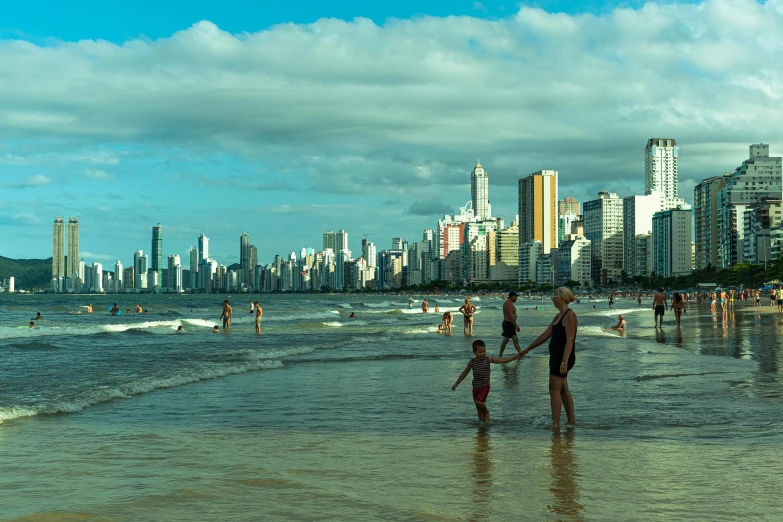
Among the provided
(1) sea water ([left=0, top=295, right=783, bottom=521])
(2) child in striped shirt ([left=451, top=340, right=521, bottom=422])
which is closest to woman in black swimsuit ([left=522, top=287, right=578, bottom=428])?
(1) sea water ([left=0, top=295, right=783, bottom=521])

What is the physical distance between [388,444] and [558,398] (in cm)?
222

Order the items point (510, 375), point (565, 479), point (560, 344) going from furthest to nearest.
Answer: point (510, 375) → point (560, 344) → point (565, 479)

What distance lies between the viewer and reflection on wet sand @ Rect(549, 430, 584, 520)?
20.4ft

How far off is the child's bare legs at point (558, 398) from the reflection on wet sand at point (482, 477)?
0.90 m

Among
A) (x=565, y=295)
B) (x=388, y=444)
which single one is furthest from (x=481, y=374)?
(x=388, y=444)

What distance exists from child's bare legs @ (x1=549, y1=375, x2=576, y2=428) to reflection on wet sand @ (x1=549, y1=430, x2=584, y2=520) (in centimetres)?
35

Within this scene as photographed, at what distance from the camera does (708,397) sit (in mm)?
12430

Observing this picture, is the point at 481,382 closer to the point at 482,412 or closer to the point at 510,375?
the point at 482,412

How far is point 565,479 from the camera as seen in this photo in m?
7.23

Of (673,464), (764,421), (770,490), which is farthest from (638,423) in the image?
(770,490)

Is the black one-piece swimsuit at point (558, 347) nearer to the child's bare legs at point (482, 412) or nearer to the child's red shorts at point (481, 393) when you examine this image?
the child's red shorts at point (481, 393)

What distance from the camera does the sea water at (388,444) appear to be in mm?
6480

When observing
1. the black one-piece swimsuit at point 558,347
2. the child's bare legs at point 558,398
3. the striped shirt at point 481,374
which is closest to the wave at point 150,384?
the striped shirt at point 481,374

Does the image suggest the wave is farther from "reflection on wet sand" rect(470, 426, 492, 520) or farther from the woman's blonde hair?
the woman's blonde hair
